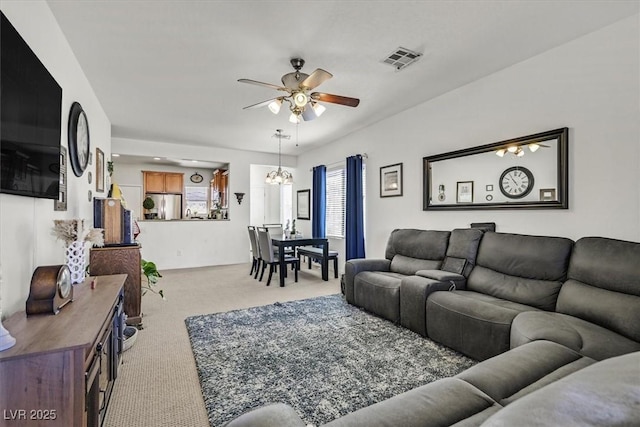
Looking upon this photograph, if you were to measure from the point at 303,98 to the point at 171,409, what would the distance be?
2.66 m

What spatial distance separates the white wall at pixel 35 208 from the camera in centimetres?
154

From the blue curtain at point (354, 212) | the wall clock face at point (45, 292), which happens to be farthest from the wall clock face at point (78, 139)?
the blue curtain at point (354, 212)

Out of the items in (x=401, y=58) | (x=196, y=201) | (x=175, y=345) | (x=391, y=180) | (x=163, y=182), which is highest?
(x=401, y=58)

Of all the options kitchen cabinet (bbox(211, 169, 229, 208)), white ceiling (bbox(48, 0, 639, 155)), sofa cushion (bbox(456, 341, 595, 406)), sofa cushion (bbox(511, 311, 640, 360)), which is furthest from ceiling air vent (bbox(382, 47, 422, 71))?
kitchen cabinet (bbox(211, 169, 229, 208))

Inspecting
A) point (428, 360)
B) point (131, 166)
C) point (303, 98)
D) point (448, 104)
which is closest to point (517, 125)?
point (448, 104)

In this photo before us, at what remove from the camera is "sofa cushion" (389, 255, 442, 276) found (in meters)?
3.49

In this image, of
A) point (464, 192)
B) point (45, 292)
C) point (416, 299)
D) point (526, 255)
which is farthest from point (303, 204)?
point (45, 292)

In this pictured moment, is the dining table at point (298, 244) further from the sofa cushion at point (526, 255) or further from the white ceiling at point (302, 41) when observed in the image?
the sofa cushion at point (526, 255)

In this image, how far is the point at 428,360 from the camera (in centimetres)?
245

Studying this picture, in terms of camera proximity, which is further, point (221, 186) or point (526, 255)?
point (221, 186)

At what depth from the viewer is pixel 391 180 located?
4.70 metres

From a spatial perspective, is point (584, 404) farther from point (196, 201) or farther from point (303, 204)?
point (196, 201)

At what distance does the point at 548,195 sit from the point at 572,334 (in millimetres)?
1474

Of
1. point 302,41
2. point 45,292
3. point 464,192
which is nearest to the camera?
point 45,292
